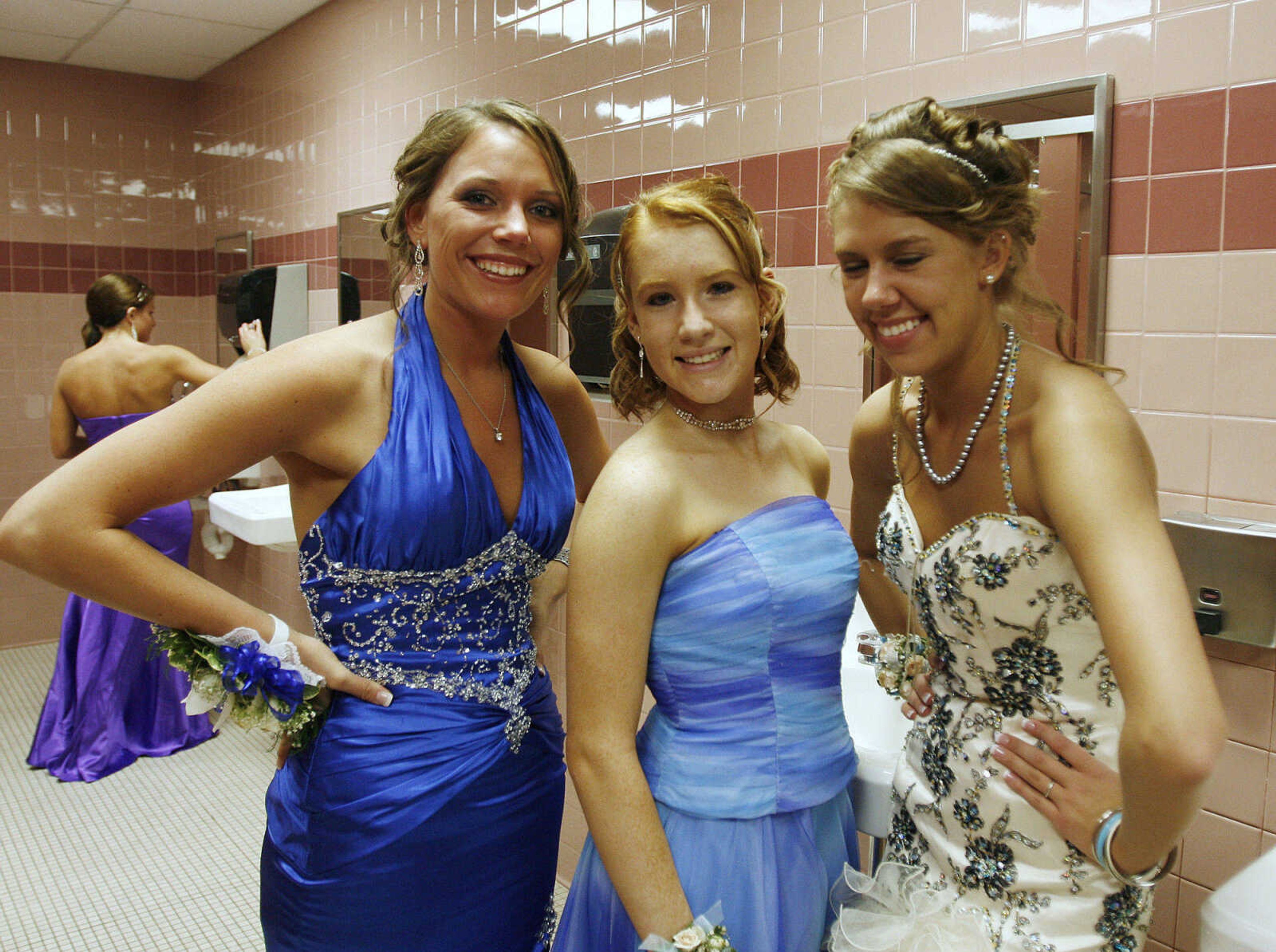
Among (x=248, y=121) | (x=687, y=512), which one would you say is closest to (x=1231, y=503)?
(x=687, y=512)

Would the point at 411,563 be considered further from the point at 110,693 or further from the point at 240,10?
the point at 240,10

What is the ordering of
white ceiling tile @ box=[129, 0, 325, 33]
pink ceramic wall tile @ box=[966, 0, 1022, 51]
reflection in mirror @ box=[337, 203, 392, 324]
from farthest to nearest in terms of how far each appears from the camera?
white ceiling tile @ box=[129, 0, 325, 33], reflection in mirror @ box=[337, 203, 392, 324], pink ceramic wall tile @ box=[966, 0, 1022, 51]

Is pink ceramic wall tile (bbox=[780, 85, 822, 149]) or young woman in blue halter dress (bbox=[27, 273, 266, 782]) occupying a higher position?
pink ceramic wall tile (bbox=[780, 85, 822, 149])

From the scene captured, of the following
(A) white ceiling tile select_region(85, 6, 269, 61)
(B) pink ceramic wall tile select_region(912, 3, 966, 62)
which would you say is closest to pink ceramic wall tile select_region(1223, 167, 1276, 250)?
(B) pink ceramic wall tile select_region(912, 3, 966, 62)

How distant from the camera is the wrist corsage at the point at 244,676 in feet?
4.75

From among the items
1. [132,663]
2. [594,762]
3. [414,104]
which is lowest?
[132,663]

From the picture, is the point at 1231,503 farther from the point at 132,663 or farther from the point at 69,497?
the point at 132,663

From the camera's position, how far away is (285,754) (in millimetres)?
1635

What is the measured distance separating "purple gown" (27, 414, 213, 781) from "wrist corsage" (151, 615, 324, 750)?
3.11 metres

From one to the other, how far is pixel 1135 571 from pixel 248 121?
17.9 ft

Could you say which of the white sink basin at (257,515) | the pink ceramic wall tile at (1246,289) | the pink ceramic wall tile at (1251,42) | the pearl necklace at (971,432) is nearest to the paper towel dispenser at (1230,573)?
the pink ceramic wall tile at (1246,289)

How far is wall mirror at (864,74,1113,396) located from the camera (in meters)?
1.89

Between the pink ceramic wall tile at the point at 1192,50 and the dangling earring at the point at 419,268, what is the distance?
4.31 feet

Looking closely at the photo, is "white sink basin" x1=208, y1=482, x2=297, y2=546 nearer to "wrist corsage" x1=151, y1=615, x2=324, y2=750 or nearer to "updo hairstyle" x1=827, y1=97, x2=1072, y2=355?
"wrist corsage" x1=151, y1=615, x2=324, y2=750
